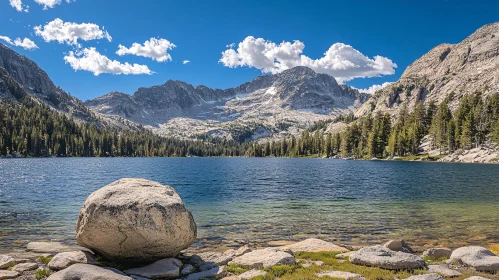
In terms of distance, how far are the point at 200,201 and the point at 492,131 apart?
15107 cm

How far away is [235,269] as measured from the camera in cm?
1595

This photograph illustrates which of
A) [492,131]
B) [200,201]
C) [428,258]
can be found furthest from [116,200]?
[492,131]

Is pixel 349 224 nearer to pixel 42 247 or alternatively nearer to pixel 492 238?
pixel 492 238

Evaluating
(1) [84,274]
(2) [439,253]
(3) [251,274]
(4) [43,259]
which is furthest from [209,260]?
(2) [439,253]

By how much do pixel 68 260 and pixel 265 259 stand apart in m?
10.4

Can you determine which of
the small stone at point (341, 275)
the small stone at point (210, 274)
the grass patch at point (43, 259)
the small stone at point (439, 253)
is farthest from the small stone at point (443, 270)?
the grass patch at point (43, 259)

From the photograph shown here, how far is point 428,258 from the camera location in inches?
704

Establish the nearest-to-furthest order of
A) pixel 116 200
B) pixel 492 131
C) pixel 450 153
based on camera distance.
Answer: pixel 116 200
pixel 492 131
pixel 450 153

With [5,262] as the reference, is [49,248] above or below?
below

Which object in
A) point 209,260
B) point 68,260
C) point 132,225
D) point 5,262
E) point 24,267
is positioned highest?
point 132,225

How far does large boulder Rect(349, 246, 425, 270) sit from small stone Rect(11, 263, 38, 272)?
54.8ft

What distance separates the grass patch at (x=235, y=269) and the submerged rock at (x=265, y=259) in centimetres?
34

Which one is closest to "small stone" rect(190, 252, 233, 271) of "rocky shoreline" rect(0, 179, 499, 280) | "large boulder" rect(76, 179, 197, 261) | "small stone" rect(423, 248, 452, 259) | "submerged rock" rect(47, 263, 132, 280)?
"rocky shoreline" rect(0, 179, 499, 280)

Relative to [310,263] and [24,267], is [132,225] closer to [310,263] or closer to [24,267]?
[24,267]
